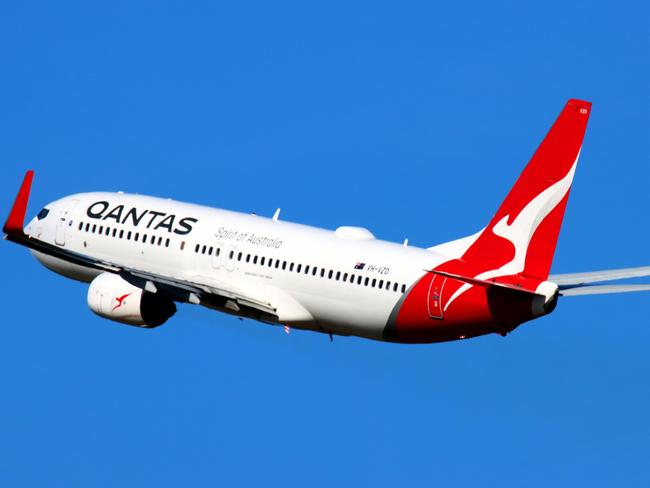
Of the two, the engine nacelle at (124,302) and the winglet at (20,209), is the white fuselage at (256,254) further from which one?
the winglet at (20,209)

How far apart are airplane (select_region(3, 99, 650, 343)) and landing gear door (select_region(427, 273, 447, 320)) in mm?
36

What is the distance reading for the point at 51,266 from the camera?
82.9 m

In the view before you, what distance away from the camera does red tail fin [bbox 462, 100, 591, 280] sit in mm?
67875

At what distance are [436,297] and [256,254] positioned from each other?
853 cm

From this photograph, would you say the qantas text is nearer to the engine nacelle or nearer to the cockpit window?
the cockpit window

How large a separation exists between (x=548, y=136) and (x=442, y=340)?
8.78 m

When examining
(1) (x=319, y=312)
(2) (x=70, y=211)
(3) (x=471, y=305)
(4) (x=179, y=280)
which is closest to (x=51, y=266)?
(2) (x=70, y=211)

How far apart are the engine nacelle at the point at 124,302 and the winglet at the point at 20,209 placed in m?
4.79

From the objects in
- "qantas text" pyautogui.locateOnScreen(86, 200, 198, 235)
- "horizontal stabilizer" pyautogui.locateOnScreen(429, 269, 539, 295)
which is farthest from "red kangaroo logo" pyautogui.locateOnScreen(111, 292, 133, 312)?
"horizontal stabilizer" pyautogui.locateOnScreen(429, 269, 539, 295)

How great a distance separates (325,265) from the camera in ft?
241

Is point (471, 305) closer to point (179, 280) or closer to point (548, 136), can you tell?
point (548, 136)

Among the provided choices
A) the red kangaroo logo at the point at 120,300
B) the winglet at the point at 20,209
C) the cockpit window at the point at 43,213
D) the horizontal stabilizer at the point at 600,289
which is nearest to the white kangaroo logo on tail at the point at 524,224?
the horizontal stabilizer at the point at 600,289

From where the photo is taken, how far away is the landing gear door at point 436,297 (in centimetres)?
7038

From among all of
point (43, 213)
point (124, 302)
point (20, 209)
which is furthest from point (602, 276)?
point (43, 213)
